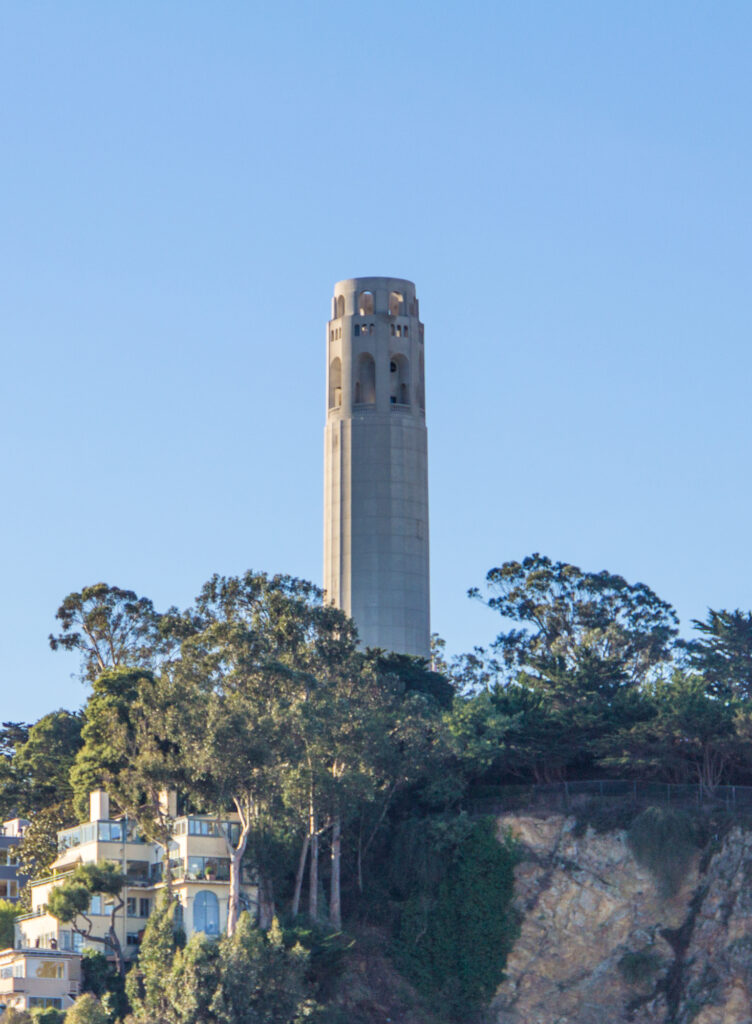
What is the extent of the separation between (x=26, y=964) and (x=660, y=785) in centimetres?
2572

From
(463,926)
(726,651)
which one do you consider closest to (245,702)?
(463,926)

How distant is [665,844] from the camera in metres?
80.2

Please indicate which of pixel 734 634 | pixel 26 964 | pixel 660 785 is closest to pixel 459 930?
pixel 660 785

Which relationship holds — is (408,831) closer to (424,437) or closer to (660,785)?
(660,785)

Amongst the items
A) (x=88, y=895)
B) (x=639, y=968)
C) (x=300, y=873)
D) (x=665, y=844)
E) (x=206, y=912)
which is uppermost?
(x=665, y=844)

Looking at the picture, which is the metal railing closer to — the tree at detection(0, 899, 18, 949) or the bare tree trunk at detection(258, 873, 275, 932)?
the bare tree trunk at detection(258, 873, 275, 932)

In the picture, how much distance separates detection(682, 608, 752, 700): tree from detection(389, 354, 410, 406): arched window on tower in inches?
795

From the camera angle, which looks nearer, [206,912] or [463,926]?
[206,912]

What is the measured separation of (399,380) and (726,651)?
76.9 ft

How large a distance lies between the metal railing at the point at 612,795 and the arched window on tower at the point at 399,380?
107 feet

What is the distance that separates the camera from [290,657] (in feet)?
268

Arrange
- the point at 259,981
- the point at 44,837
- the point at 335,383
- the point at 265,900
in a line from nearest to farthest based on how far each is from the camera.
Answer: the point at 259,981 → the point at 265,900 → the point at 44,837 → the point at 335,383

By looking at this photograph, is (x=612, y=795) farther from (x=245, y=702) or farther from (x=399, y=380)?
(x=399, y=380)

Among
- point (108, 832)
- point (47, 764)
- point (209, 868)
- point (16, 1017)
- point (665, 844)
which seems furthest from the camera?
point (47, 764)
